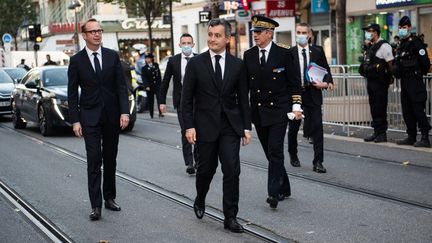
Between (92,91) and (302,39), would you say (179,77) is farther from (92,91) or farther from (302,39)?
(92,91)

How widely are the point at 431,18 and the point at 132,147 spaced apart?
1302cm

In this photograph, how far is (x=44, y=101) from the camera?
16.3m

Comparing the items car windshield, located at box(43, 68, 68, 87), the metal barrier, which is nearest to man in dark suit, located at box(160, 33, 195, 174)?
the metal barrier

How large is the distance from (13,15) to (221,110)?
188ft

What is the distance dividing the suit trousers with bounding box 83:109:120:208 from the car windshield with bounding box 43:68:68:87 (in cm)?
925

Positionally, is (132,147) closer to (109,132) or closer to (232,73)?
(109,132)

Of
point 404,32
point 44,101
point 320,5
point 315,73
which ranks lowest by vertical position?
point 44,101

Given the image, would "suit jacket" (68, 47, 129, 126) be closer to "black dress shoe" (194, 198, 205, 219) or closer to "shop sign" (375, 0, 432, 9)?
"black dress shoe" (194, 198, 205, 219)

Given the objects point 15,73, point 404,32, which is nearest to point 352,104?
point 404,32

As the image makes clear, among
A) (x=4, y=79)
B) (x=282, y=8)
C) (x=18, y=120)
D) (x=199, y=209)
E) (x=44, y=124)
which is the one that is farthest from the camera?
(x=282, y=8)

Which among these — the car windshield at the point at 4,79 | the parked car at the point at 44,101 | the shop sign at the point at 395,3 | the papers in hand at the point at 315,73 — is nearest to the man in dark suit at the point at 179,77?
the papers in hand at the point at 315,73

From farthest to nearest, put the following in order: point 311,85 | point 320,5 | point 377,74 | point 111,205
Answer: point 320,5, point 377,74, point 311,85, point 111,205

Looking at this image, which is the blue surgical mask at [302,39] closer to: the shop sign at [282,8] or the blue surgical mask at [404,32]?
the blue surgical mask at [404,32]

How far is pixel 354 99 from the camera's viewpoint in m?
14.2
